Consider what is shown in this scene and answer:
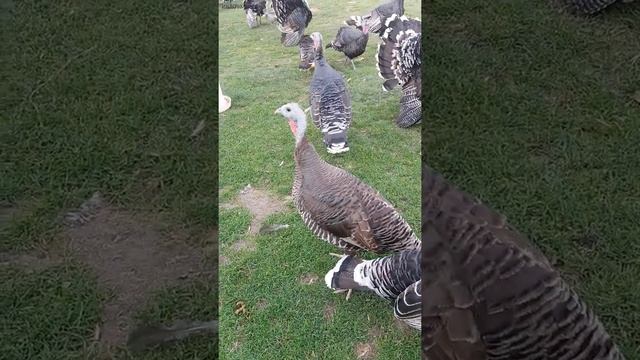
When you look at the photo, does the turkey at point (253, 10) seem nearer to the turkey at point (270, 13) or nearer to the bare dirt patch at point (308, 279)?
the turkey at point (270, 13)

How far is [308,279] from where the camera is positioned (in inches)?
70.9

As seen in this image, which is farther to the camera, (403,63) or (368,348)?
(403,63)

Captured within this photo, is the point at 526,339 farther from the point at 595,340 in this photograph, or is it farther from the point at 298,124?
the point at 298,124

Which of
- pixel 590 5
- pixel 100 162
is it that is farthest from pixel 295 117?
pixel 590 5

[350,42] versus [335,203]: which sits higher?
[350,42]

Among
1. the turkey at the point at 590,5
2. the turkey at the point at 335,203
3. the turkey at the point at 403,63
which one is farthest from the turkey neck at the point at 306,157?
the turkey at the point at 590,5

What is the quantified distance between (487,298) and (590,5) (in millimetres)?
3654

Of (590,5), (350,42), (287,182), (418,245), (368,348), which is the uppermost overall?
(350,42)

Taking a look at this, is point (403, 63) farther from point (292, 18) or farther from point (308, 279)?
point (308, 279)

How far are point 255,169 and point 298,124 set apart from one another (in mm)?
168

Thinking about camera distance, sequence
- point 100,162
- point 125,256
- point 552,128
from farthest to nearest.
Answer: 1. point 552,128
2. point 100,162
3. point 125,256

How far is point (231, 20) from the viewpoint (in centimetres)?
182

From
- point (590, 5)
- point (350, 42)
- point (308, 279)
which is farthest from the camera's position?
point (590, 5)

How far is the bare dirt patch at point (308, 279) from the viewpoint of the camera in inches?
70.1
